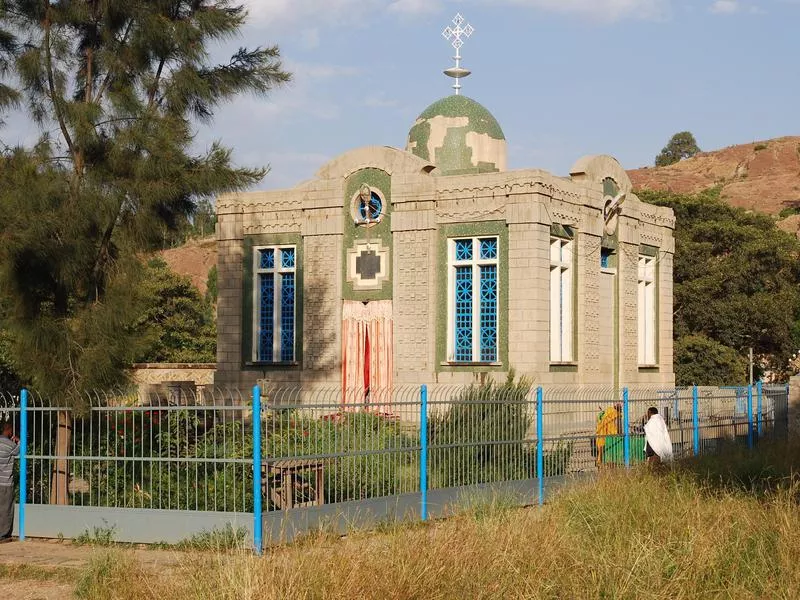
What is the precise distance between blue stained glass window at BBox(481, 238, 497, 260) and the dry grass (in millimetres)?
13187

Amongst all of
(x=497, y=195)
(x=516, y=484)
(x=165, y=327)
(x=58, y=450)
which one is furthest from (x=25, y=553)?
(x=165, y=327)

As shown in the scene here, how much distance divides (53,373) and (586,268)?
1414 centimetres

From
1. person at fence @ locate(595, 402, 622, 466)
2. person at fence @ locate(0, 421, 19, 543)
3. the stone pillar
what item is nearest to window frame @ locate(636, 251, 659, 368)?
the stone pillar

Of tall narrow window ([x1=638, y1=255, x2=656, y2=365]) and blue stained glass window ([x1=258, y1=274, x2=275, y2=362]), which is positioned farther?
tall narrow window ([x1=638, y1=255, x2=656, y2=365])

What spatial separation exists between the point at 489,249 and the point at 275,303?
5.70m

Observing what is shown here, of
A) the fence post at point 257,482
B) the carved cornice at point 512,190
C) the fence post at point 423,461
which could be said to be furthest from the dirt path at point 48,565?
the carved cornice at point 512,190

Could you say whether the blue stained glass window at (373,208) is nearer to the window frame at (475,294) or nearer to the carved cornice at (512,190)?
the carved cornice at (512,190)

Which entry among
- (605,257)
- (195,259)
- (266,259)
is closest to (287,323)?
(266,259)

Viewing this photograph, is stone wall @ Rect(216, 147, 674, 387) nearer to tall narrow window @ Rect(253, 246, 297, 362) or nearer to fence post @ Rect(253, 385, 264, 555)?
tall narrow window @ Rect(253, 246, 297, 362)

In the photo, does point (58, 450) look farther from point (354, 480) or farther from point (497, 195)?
point (497, 195)

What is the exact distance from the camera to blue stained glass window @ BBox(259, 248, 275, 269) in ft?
93.7

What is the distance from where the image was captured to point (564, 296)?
87.1ft

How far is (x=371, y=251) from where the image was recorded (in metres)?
27.0

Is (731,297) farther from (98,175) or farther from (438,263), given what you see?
(98,175)
